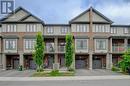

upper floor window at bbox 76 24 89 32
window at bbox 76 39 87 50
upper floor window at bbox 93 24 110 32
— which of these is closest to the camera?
window at bbox 76 39 87 50

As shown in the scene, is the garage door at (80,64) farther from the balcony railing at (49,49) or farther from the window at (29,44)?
the window at (29,44)

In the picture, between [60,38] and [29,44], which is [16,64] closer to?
[29,44]

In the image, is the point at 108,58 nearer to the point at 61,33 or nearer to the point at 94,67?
the point at 94,67

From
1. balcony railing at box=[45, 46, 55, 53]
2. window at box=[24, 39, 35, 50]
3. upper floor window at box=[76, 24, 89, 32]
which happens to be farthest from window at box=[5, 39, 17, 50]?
upper floor window at box=[76, 24, 89, 32]

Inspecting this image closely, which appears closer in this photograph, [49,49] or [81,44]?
[81,44]

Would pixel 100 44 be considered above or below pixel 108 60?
above

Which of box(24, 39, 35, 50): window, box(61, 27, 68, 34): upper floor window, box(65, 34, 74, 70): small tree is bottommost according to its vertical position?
box(65, 34, 74, 70): small tree

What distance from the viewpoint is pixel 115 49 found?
55.5 m

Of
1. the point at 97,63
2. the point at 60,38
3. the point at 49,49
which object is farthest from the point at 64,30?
the point at 97,63

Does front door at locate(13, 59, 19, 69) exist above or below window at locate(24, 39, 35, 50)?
below

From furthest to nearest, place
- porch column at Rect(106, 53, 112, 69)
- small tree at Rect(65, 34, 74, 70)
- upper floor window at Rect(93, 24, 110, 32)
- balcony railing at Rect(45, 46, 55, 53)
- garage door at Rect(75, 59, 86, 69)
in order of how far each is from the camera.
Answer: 1. garage door at Rect(75, 59, 86, 69)
2. upper floor window at Rect(93, 24, 110, 32)
3. balcony railing at Rect(45, 46, 55, 53)
4. porch column at Rect(106, 53, 112, 69)
5. small tree at Rect(65, 34, 74, 70)

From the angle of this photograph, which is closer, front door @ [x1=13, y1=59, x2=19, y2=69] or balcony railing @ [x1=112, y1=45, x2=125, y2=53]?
balcony railing @ [x1=112, y1=45, x2=125, y2=53]

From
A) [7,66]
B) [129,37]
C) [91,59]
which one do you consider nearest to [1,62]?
[7,66]

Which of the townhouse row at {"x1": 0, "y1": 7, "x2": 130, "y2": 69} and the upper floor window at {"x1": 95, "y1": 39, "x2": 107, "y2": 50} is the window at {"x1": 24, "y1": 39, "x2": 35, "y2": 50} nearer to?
the townhouse row at {"x1": 0, "y1": 7, "x2": 130, "y2": 69}
